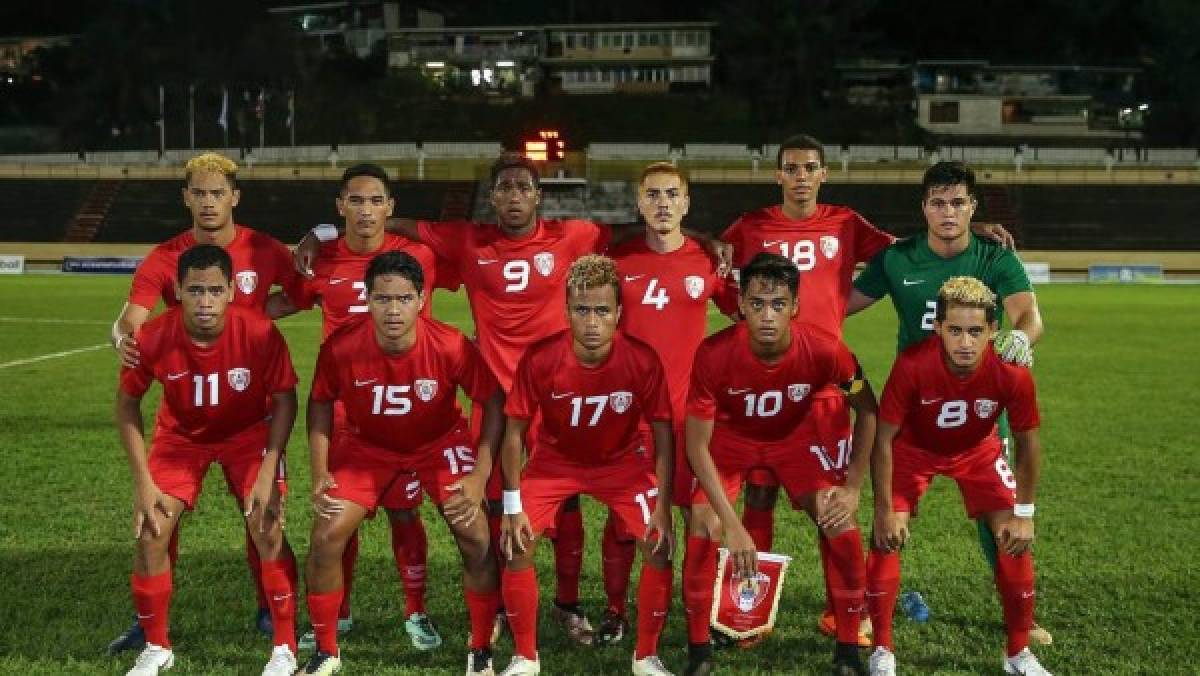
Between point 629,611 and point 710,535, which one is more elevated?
point 710,535

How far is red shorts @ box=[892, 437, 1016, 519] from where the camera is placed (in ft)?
16.9

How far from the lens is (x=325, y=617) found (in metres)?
4.95

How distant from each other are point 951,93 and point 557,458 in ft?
212

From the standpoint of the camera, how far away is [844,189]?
41.3 metres

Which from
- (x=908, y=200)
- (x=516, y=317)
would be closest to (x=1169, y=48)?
(x=908, y=200)

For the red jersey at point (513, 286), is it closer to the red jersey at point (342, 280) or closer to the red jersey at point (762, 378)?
the red jersey at point (342, 280)

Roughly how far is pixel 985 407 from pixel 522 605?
85.9 inches

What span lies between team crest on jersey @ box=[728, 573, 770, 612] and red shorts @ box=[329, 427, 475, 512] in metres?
1.27

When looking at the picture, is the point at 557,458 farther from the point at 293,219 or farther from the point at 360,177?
the point at 293,219

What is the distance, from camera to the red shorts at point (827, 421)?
17.2 ft

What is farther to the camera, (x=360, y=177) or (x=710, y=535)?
(x=360, y=177)

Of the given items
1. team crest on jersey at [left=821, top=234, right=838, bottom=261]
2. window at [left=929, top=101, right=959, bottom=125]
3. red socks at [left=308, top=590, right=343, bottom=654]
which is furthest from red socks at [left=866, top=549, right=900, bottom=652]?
window at [left=929, top=101, right=959, bottom=125]

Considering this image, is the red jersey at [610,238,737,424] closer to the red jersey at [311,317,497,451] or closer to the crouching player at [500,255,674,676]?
the crouching player at [500,255,674,676]

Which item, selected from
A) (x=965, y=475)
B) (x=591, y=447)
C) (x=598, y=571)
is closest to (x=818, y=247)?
(x=965, y=475)
